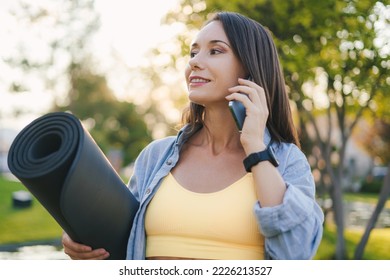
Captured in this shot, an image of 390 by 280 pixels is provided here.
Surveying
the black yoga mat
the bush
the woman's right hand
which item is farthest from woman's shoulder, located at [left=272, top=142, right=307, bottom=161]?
the bush

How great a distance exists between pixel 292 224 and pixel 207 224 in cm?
33

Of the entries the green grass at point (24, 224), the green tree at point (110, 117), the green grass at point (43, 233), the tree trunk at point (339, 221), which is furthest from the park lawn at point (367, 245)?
the green tree at point (110, 117)

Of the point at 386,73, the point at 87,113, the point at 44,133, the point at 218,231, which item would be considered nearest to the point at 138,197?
the point at 218,231

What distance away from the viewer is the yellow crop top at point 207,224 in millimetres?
2035

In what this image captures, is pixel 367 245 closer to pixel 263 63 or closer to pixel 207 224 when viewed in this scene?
pixel 263 63

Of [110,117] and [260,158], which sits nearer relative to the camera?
[260,158]

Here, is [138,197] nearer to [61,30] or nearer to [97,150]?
[97,150]

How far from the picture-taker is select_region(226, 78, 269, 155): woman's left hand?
78.4 inches

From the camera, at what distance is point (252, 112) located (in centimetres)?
203

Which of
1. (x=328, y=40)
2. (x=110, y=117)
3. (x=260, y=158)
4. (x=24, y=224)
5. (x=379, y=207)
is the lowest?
(x=110, y=117)

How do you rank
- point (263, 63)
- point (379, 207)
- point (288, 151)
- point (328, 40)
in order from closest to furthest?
point (288, 151)
point (263, 63)
point (328, 40)
point (379, 207)

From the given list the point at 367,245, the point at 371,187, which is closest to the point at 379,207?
the point at 367,245
